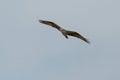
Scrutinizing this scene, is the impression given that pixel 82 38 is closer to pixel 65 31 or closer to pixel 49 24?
pixel 65 31

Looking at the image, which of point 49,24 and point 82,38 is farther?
point 49,24

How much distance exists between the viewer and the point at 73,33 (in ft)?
156

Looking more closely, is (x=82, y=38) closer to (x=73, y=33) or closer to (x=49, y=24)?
(x=73, y=33)

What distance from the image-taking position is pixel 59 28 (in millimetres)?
48938

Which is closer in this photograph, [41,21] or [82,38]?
[82,38]

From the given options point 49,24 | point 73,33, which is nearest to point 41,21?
point 49,24

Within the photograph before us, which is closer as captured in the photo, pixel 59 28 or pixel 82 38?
pixel 82 38

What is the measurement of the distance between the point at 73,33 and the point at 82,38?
7.02 feet

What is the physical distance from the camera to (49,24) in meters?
49.8

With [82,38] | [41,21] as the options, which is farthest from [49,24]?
[82,38]

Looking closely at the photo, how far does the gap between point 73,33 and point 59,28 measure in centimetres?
211

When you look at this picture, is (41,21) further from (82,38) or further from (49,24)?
(82,38)

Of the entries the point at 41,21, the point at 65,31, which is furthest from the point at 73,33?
the point at 41,21

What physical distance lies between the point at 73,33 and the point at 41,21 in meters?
4.40
